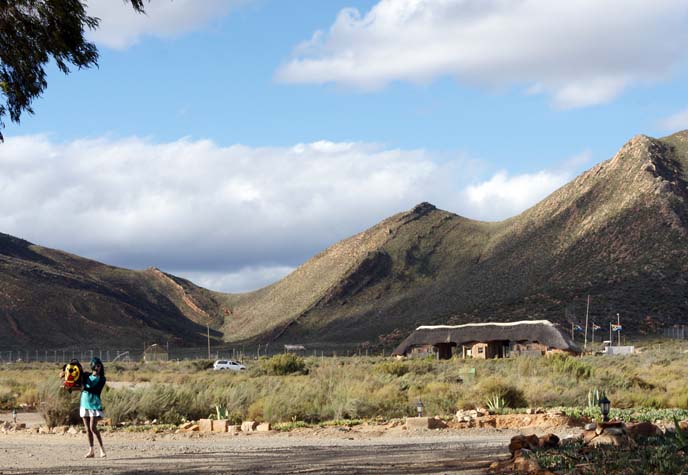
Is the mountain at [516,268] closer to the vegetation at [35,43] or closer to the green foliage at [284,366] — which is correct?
the green foliage at [284,366]

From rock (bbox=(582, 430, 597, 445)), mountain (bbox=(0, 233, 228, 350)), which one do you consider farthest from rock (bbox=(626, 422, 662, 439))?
mountain (bbox=(0, 233, 228, 350))

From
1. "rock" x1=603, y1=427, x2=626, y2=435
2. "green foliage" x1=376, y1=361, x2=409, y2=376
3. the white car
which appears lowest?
"rock" x1=603, y1=427, x2=626, y2=435

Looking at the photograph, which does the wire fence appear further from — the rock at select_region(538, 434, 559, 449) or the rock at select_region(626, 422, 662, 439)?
the rock at select_region(538, 434, 559, 449)

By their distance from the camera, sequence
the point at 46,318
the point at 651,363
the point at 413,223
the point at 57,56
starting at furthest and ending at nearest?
1. the point at 413,223
2. the point at 46,318
3. the point at 651,363
4. the point at 57,56

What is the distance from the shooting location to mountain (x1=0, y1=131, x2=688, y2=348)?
3359 inches

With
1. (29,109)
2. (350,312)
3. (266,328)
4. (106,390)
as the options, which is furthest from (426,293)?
(29,109)

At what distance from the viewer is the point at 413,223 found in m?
135

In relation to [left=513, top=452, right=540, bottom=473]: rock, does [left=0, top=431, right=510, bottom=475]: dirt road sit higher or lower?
lower

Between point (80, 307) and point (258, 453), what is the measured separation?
3809 inches

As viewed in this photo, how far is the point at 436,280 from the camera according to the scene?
370ft

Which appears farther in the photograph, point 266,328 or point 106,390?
point 266,328

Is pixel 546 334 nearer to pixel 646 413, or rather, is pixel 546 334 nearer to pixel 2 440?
pixel 646 413

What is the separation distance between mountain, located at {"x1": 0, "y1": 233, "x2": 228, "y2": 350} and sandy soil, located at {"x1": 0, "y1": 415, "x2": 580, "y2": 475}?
81.9 meters

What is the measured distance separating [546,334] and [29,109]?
5391 cm
